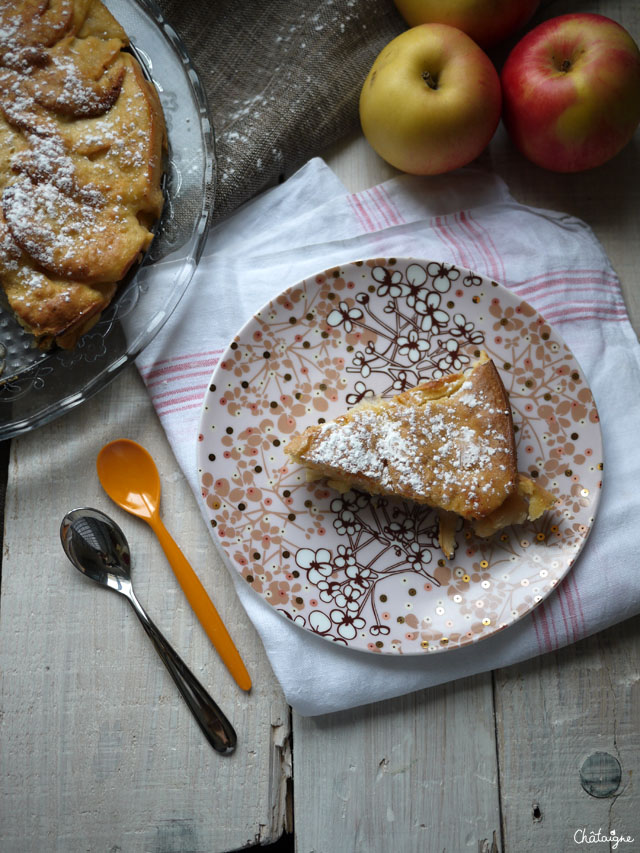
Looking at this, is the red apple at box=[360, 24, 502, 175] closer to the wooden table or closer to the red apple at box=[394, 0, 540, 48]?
the red apple at box=[394, 0, 540, 48]

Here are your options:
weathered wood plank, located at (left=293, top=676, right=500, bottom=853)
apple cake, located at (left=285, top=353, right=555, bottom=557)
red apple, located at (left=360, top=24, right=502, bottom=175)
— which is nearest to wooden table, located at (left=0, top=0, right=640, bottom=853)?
weathered wood plank, located at (left=293, top=676, right=500, bottom=853)

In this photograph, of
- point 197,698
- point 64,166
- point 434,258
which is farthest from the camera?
point 434,258

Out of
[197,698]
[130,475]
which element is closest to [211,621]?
[197,698]

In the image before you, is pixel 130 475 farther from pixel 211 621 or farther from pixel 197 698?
pixel 197 698

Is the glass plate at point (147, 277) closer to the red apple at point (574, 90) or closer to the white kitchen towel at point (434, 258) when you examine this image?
the white kitchen towel at point (434, 258)

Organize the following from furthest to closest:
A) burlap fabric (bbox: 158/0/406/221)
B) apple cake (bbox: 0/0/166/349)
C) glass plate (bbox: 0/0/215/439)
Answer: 1. burlap fabric (bbox: 158/0/406/221)
2. glass plate (bbox: 0/0/215/439)
3. apple cake (bbox: 0/0/166/349)

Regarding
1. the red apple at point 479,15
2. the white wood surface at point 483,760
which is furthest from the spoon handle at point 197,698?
the red apple at point 479,15
